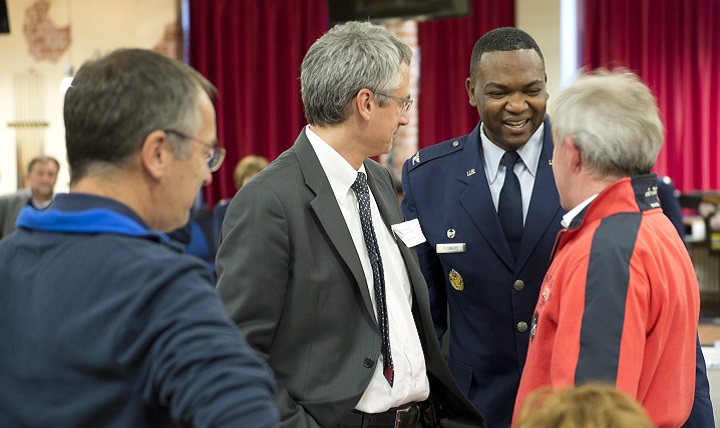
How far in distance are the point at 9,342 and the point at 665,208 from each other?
269cm

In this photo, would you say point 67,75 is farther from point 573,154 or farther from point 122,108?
point 122,108

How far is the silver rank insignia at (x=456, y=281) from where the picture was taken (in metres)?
2.36

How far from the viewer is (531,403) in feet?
3.91

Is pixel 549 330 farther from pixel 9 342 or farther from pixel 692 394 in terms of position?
pixel 9 342

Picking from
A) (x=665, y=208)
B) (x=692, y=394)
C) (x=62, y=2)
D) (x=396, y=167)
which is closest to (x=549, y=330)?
(x=692, y=394)

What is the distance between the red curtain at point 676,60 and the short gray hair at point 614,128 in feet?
19.2

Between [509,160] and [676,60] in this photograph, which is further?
[676,60]

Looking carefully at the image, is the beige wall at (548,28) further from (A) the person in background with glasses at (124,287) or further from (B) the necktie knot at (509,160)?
(A) the person in background with glasses at (124,287)

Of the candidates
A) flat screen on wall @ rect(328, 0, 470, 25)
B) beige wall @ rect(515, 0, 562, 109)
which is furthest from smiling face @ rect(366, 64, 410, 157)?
beige wall @ rect(515, 0, 562, 109)

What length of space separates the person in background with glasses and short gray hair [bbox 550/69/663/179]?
79 cm

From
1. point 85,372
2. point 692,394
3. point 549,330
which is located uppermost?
point 85,372

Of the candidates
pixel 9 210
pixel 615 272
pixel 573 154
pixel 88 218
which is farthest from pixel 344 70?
pixel 9 210

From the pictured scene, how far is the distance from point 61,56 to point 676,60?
5.59m

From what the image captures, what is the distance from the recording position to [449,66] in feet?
24.4
